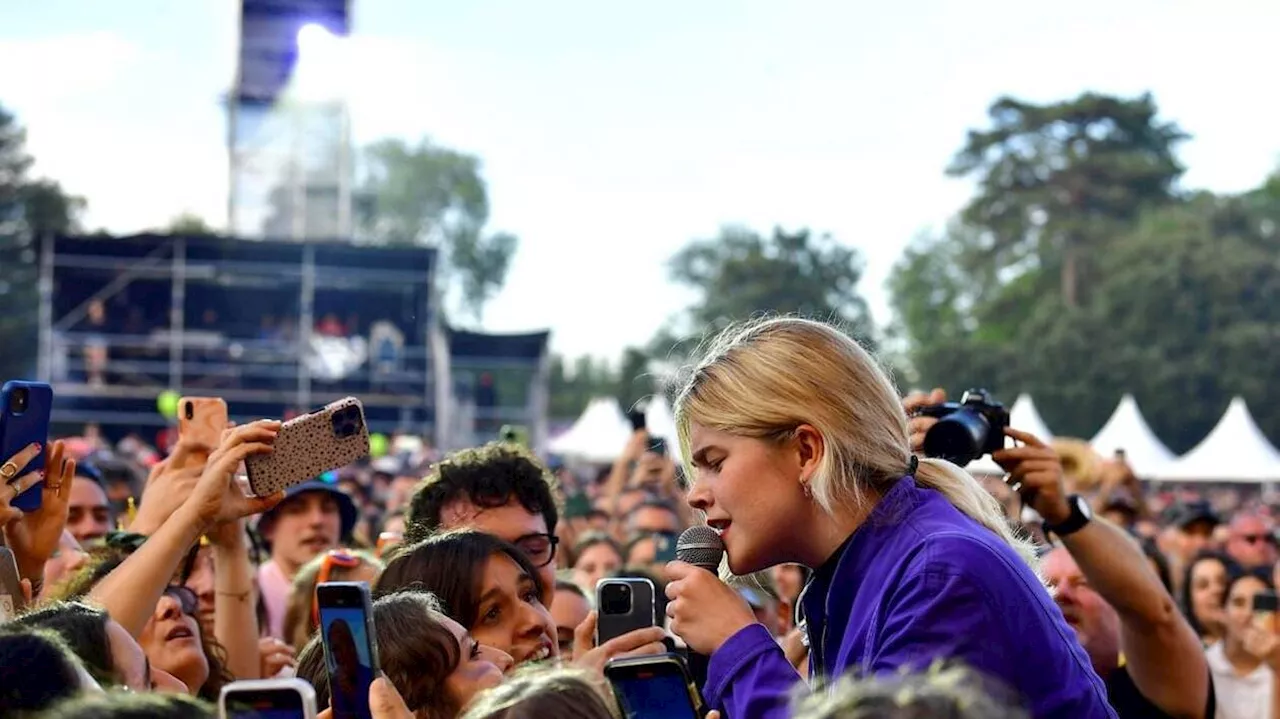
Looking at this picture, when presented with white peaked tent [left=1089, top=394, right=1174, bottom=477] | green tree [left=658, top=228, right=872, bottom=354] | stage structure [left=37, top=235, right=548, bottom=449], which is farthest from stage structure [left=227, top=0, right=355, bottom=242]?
green tree [left=658, top=228, right=872, bottom=354]

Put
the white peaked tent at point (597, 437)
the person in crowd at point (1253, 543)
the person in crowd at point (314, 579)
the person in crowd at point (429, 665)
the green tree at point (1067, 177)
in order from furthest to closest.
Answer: the green tree at point (1067, 177) < the white peaked tent at point (597, 437) < the person in crowd at point (1253, 543) < the person in crowd at point (314, 579) < the person in crowd at point (429, 665)

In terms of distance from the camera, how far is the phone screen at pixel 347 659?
251cm

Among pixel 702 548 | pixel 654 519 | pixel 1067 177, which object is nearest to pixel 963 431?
pixel 702 548

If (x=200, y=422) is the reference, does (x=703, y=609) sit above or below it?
below

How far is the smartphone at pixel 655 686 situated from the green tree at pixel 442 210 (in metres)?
83.7

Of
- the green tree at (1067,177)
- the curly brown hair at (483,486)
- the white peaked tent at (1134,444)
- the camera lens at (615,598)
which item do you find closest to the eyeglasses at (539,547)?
the curly brown hair at (483,486)

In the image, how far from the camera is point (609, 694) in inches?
97.7

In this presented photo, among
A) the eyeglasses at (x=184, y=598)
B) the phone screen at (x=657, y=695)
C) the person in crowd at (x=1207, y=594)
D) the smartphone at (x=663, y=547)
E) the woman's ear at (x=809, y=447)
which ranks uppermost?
the woman's ear at (x=809, y=447)

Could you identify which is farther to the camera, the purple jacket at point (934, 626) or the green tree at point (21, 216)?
the green tree at point (21, 216)

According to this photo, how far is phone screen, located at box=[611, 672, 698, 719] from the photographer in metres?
2.45

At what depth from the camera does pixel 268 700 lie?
2.09m

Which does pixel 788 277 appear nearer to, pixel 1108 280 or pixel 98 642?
pixel 1108 280

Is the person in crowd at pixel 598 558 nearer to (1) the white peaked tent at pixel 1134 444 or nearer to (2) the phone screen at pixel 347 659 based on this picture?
(2) the phone screen at pixel 347 659

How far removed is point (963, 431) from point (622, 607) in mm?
805
